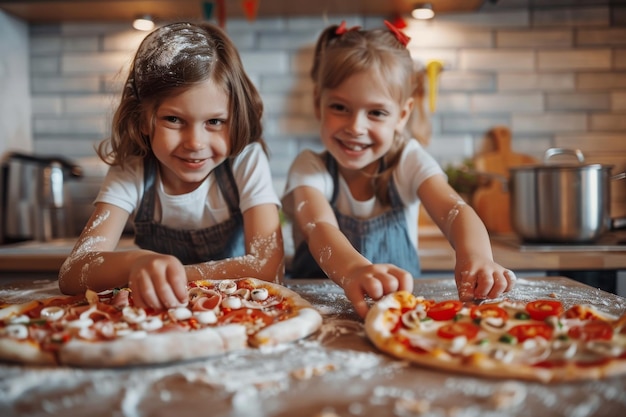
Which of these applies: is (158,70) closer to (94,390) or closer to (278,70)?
(94,390)

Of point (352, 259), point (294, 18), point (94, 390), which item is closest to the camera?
point (94, 390)

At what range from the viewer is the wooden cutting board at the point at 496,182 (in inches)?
76.8

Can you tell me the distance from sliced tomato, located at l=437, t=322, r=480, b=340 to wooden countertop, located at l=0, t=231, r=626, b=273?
84 centimetres

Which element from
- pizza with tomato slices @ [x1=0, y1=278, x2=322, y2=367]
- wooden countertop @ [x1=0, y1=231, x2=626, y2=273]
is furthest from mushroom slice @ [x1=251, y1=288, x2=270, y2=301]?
wooden countertop @ [x1=0, y1=231, x2=626, y2=273]

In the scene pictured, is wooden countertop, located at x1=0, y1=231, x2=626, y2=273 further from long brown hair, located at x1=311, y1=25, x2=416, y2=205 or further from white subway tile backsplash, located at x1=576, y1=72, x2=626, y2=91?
white subway tile backsplash, located at x1=576, y1=72, x2=626, y2=91

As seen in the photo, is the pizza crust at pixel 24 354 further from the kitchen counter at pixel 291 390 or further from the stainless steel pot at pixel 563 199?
the stainless steel pot at pixel 563 199

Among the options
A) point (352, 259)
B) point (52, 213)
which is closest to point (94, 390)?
point (352, 259)

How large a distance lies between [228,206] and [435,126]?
1.11 metres

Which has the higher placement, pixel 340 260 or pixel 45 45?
pixel 45 45

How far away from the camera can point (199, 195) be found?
1213mm

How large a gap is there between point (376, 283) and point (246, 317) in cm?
19

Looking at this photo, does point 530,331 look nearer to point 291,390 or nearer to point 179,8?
point 291,390

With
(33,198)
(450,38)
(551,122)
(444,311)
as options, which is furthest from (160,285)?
(551,122)

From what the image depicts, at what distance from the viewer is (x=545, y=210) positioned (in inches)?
61.2
